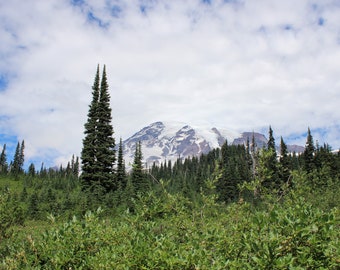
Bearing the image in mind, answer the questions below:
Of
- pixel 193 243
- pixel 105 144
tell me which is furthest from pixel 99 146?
pixel 193 243

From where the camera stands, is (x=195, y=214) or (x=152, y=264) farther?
(x=195, y=214)

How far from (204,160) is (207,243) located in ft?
421

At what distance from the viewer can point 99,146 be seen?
102 feet

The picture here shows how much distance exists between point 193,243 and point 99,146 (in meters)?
28.4

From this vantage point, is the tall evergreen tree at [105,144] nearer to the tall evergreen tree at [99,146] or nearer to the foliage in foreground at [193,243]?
the tall evergreen tree at [99,146]

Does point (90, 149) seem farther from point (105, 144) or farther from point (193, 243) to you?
point (193, 243)

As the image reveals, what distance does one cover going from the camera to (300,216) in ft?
10.5

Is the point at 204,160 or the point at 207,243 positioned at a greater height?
the point at 204,160

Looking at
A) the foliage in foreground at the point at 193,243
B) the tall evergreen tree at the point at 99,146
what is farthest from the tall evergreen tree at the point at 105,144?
the foliage in foreground at the point at 193,243

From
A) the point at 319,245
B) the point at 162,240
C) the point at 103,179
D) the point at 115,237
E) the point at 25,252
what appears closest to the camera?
the point at 319,245

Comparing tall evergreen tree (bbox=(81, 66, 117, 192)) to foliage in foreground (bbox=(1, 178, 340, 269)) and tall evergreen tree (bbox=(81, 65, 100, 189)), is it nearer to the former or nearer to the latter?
tall evergreen tree (bbox=(81, 65, 100, 189))

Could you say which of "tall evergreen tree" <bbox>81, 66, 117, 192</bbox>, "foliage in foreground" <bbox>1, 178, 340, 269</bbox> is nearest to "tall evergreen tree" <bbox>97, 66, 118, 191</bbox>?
"tall evergreen tree" <bbox>81, 66, 117, 192</bbox>

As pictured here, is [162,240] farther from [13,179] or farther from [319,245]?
[13,179]

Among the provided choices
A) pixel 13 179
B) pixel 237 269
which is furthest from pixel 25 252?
pixel 13 179
